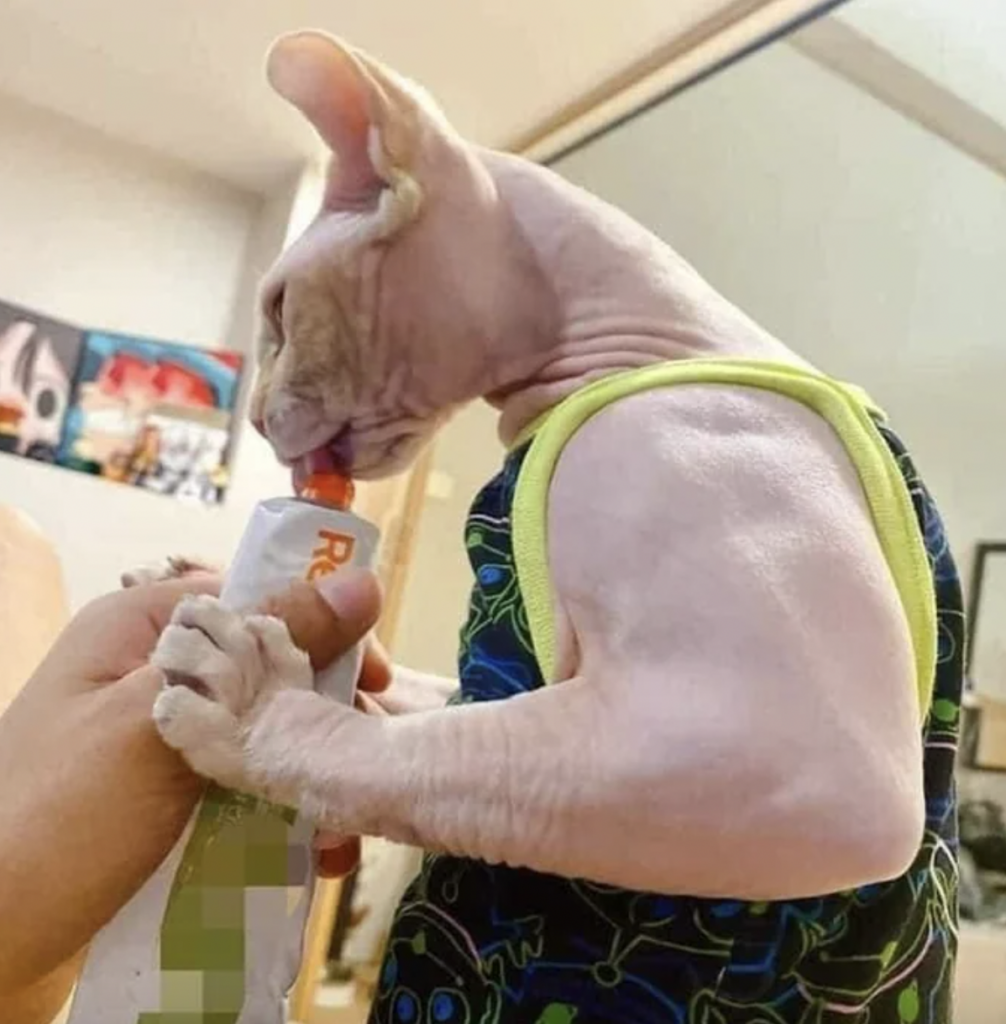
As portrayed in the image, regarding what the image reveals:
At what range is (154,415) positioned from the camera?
6.45 feet

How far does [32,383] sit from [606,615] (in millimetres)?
1509

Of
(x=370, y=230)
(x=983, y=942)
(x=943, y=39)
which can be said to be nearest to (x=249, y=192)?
(x=943, y=39)

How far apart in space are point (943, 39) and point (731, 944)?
5.19 ft

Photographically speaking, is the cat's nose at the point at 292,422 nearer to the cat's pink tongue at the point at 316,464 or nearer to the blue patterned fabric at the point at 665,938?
the cat's pink tongue at the point at 316,464

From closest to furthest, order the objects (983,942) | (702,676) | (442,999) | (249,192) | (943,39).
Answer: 1. (702,676)
2. (442,999)
3. (943,39)
4. (249,192)
5. (983,942)

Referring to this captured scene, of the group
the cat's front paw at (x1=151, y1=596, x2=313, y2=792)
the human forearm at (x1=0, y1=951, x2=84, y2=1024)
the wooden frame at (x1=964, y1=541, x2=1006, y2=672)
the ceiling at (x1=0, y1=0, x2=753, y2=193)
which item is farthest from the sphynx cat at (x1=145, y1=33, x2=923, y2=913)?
the wooden frame at (x1=964, y1=541, x2=1006, y2=672)

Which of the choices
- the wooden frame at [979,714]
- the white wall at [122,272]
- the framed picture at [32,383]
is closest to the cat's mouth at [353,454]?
the white wall at [122,272]

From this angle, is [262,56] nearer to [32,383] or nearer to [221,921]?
[32,383]

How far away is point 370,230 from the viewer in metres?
0.73

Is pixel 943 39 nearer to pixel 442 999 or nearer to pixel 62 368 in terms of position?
pixel 62 368

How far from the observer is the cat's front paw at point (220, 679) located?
612 mm

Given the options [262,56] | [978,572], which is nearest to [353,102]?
[262,56]

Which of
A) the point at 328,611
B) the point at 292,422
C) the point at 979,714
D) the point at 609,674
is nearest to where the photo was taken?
the point at 609,674

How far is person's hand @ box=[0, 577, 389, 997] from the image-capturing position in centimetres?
65
